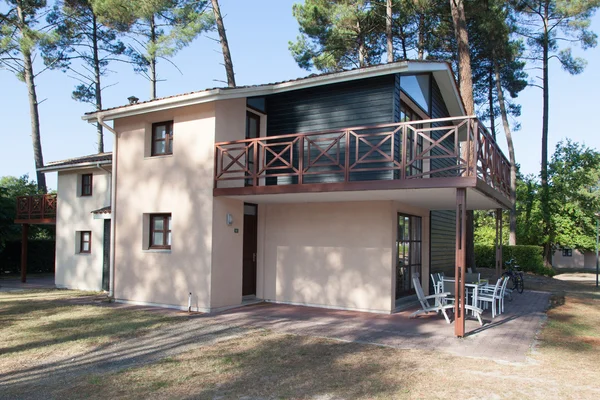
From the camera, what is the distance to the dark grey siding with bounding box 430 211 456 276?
1377cm

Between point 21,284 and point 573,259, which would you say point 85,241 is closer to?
point 21,284

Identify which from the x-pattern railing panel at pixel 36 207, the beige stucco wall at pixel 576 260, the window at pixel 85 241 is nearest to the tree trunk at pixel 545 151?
the beige stucco wall at pixel 576 260

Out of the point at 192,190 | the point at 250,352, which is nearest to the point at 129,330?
the point at 250,352

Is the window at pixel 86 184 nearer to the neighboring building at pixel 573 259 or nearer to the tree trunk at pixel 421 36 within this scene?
the tree trunk at pixel 421 36

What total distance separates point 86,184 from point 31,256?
8300 mm

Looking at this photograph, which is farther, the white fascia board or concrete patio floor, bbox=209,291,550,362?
the white fascia board

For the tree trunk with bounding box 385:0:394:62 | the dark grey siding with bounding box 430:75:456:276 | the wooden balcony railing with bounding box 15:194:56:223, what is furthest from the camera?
the tree trunk with bounding box 385:0:394:62

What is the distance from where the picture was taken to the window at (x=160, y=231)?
11.5m

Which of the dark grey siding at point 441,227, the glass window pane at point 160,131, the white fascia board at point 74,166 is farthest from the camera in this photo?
the white fascia board at point 74,166

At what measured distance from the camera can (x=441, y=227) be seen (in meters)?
14.6

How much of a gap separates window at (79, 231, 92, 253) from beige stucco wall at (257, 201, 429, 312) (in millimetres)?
7421

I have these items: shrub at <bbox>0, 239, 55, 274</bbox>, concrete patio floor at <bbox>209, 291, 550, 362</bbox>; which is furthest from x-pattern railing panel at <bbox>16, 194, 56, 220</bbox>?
A: concrete patio floor at <bbox>209, 291, 550, 362</bbox>

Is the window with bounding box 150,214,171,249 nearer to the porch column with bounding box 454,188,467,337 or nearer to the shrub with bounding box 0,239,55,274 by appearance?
the porch column with bounding box 454,188,467,337

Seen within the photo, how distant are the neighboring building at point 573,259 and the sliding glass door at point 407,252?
1279 inches
